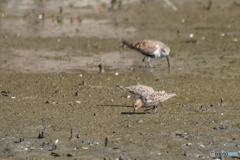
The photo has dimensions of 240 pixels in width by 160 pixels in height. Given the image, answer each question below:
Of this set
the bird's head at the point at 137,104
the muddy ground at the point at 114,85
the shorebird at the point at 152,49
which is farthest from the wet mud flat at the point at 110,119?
the shorebird at the point at 152,49

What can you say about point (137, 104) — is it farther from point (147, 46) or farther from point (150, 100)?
point (147, 46)

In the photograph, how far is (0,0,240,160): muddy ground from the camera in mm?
7594

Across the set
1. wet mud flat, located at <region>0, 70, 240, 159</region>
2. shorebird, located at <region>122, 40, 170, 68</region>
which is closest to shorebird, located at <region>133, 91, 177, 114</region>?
wet mud flat, located at <region>0, 70, 240, 159</region>

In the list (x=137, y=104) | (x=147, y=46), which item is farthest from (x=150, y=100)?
(x=147, y=46)

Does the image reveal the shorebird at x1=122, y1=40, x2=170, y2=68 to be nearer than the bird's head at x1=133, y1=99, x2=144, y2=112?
No

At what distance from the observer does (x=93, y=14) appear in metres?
25.4

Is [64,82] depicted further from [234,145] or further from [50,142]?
[234,145]

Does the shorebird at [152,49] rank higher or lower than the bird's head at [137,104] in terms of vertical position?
higher

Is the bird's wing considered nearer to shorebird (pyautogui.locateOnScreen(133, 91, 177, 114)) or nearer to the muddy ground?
the muddy ground

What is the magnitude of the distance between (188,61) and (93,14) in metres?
11.8

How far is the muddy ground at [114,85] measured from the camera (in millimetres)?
7594

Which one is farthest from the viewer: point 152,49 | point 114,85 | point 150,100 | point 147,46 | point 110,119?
point 147,46

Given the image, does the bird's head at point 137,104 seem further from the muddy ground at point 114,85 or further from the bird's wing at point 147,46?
the bird's wing at point 147,46

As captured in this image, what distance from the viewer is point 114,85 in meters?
11.9
